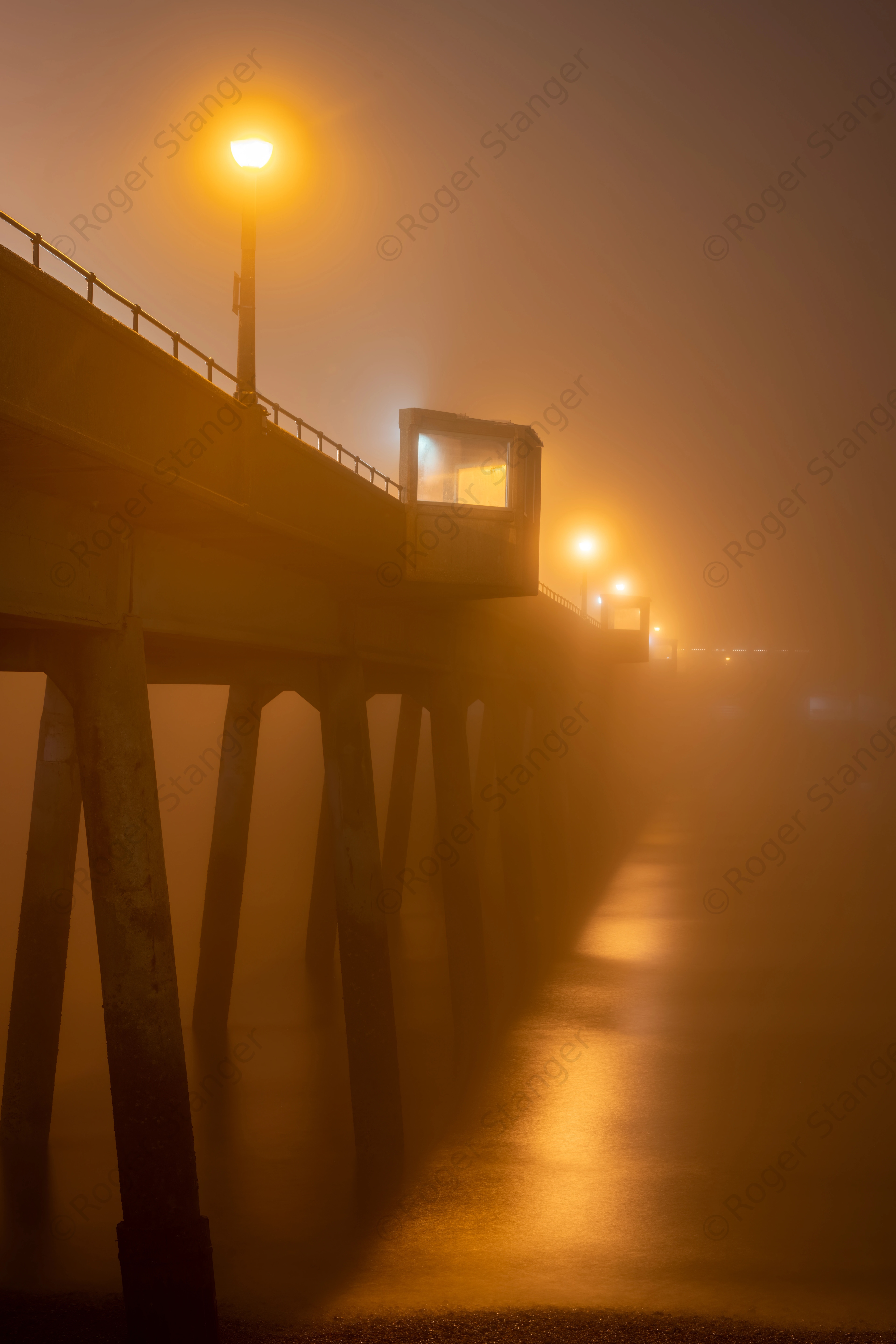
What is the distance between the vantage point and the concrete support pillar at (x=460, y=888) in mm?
18688

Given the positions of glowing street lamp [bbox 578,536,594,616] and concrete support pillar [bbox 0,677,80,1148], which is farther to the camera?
glowing street lamp [bbox 578,536,594,616]

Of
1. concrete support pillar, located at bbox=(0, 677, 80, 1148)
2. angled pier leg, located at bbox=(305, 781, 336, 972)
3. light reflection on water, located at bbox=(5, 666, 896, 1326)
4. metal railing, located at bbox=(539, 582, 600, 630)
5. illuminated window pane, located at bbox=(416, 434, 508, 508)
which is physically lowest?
light reflection on water, located at bbox=(5, 666, 896, 1326)

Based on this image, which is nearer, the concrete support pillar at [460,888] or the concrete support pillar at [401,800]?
the concrete support pillar at [460,888]

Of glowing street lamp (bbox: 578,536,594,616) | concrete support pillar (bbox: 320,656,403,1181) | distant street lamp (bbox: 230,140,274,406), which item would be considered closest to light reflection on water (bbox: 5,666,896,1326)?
concrete support pillar (bbox: 320,656,403,1181)

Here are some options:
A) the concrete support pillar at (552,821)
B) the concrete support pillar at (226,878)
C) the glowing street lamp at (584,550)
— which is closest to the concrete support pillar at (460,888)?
the concrete support pillar at (226,878)

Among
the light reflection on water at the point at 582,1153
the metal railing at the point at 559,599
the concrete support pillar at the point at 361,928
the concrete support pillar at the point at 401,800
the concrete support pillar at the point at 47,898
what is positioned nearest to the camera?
the light reflection on water at the point at 582,1153

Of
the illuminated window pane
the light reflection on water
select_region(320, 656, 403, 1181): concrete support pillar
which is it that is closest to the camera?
the light reflection on water

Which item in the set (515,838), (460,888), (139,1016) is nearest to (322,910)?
(515,838)

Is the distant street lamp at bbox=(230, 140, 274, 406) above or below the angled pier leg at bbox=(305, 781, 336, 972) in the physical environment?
above

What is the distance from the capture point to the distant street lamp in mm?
9781

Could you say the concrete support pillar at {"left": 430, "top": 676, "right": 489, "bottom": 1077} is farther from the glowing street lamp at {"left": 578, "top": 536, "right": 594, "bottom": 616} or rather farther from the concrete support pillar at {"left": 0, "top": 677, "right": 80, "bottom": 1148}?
the glowing street lamp at {"left": 578, "top": 536, "right": 594, "bottom": 616}

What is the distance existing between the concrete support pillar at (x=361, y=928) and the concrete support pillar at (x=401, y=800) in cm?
1144

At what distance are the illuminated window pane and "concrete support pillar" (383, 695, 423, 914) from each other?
1008 cm

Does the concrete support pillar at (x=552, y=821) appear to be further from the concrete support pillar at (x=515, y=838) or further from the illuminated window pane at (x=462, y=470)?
the illuminated window pane at (x=462, y=470)
